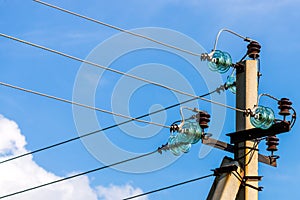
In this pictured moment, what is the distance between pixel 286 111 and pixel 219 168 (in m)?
1.33

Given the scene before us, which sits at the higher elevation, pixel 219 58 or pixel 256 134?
pixel 219 58

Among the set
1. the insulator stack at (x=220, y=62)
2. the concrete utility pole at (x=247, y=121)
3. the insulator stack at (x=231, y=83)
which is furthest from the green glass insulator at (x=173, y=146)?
the insulator stack at (x=231, y=83)

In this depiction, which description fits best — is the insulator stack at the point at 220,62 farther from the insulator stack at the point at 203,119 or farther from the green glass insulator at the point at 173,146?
the green glass insulator at the point at 173,146

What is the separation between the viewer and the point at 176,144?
996 centimetres

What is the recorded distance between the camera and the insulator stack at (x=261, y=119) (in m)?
10.2

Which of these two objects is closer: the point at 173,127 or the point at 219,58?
the point at 173,127

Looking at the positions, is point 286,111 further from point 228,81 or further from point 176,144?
point 176,144

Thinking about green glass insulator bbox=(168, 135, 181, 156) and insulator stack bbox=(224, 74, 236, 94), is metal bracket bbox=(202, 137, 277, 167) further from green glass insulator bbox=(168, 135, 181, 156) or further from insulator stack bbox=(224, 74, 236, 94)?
insulator stack bbox=(224, 74, 236, 94)

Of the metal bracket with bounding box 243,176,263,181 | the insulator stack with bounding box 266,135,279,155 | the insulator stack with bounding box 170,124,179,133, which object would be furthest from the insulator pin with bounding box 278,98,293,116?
the insulator stack with bounding box 170,124,179,133

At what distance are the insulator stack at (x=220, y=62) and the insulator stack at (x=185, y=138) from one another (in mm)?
1158

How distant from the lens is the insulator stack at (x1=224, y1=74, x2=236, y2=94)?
1098 centimetres

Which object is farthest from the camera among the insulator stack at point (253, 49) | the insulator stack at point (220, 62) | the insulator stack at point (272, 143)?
the insulator stack at point (253, 49)

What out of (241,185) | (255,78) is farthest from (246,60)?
(241,185)

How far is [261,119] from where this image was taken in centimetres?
1023
